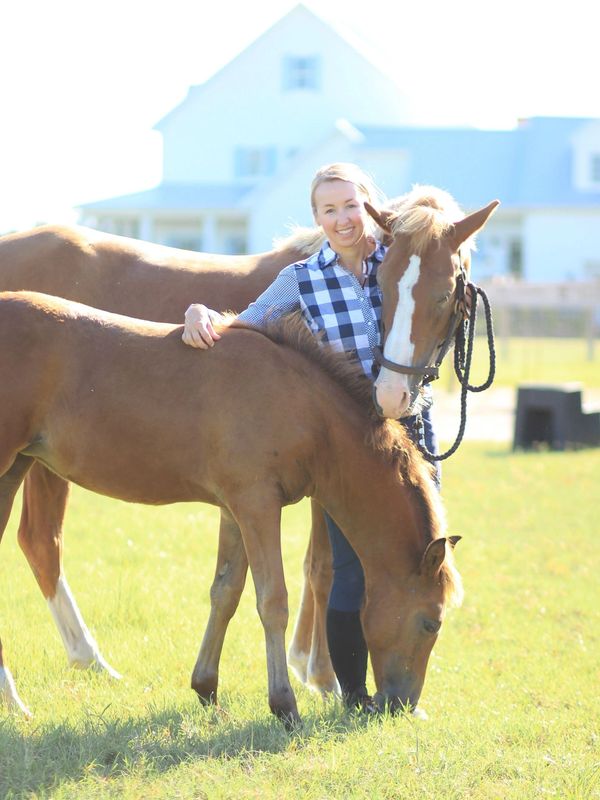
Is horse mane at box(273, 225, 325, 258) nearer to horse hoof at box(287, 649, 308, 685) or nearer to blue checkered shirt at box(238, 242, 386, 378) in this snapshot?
blue checkered shirt at box(238, 242, 386, 378)

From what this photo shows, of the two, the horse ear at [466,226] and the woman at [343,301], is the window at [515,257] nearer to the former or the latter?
the woman at [343,301]

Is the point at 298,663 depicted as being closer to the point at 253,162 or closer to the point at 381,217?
the point at 381,217

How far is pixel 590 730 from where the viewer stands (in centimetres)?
452

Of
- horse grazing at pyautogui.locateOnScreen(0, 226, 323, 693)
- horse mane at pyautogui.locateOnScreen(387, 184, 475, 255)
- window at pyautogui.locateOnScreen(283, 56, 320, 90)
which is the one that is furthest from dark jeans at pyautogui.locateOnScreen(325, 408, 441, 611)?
window at pyautogui.locateOnScreen(283, 56, 320, 90)

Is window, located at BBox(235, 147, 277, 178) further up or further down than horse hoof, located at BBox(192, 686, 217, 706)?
further up

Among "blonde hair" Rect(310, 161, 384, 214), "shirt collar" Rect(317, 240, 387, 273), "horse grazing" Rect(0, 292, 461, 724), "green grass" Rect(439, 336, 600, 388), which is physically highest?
"blonde hair" Rect(310, 161, 384, 214)

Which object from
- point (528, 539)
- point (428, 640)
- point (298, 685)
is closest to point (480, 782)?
point (428, 640)

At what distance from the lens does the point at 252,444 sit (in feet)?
13.9

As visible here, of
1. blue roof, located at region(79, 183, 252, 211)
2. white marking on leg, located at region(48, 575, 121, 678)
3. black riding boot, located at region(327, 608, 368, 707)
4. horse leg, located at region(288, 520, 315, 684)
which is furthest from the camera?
blue roof, located at region(79, 183, 252, 211)

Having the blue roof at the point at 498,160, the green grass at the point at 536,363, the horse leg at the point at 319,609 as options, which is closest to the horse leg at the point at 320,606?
the horse leg at the point at 319,609

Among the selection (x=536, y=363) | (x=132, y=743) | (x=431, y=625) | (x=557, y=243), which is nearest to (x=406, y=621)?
(x=431, y=625)

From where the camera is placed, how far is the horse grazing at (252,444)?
4270mm

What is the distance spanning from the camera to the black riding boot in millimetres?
4781

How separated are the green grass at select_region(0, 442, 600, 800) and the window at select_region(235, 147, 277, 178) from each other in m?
30.8
